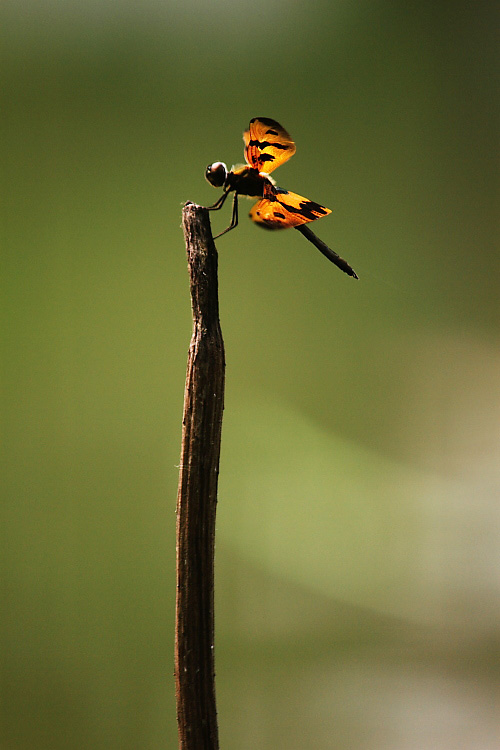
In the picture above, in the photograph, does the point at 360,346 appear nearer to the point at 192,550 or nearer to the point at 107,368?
the point at 107,368

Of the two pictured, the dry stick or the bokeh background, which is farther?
the bokeh background

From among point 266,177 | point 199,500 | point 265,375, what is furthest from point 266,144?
point 265,375

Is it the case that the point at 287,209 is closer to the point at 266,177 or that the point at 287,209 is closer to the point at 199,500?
the point at 266,177

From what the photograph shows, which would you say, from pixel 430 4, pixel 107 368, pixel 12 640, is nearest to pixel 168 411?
pixel 107 368

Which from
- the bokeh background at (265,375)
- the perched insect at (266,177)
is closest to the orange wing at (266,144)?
the perched insect at (266,177)

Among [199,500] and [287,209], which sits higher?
[287,209]

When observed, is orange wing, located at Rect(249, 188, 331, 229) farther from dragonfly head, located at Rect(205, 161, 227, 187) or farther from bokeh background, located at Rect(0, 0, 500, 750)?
bokeh background, located at Rect(0, 0, 500, 750)

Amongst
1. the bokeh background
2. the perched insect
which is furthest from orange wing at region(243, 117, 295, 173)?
the bokeh background
